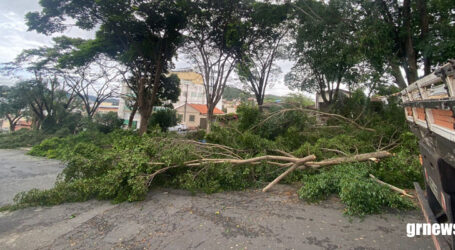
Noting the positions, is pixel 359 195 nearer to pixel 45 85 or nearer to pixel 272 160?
pixel 272 160

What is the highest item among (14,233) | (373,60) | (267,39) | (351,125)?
(267,39)

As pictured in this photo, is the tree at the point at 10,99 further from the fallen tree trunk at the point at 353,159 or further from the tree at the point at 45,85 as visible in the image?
the fallen tree trunk at the point at 353,159

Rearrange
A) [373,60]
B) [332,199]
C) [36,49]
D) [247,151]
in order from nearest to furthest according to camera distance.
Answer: [332,199] < [247,151] < [373,60] < [36,49]

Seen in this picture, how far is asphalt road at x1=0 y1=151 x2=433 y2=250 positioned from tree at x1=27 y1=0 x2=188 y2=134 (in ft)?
30.2

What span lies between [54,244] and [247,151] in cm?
480

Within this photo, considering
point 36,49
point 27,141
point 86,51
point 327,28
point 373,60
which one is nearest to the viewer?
point 373,60

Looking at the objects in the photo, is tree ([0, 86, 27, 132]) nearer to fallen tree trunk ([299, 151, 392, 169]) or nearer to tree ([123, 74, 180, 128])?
tree ([123, 74, 180, 128])

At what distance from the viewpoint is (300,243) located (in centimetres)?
290

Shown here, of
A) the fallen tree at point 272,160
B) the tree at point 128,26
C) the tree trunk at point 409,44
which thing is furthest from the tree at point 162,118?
the tree trunk at point 409,44

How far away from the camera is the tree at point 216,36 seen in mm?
10984

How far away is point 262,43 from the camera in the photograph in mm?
13352

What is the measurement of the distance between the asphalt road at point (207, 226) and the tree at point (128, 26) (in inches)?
362

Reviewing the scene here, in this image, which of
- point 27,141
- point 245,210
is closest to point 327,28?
point 245,210

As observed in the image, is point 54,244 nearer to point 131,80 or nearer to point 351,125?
point 351,125
